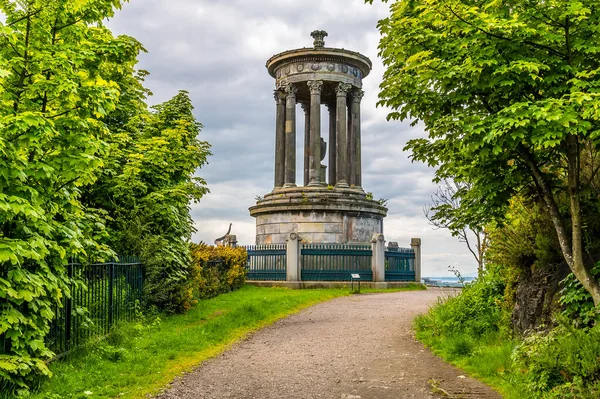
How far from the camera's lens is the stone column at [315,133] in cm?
3066

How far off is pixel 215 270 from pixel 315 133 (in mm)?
11963

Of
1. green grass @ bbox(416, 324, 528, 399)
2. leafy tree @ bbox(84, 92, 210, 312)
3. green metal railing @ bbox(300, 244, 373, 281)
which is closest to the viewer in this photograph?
green grass @ bbox(416, 324, 528, 399)

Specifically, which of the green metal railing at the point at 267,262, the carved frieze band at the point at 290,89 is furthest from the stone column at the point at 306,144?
the green metal railing at the point at 267,262

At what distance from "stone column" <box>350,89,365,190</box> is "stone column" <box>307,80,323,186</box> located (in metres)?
2.65

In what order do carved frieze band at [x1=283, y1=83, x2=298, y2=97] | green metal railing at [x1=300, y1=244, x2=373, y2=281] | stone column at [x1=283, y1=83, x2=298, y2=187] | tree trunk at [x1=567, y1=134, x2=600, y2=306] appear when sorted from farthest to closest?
carved frieze band at [x1=283, y1=83, x2=298, y2=97] < stone column at [x1=283, y1=83, x2=298, y2=187] < green metal railing at [x1=300, y1=244, x2=373, y2=281] < tree trunk at [x1=567, y1=134, x2=600, y2=306]

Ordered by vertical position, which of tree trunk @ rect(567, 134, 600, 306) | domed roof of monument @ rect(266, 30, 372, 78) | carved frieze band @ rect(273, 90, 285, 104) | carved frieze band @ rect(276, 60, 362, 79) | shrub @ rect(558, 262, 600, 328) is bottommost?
shrub @ rect(558, 262, 600, 328)

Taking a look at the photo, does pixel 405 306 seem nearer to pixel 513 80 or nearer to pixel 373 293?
pixel 373 293

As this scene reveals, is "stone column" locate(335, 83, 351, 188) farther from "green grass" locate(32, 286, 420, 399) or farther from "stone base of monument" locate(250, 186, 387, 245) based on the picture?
"green grass" locate(32, 286, 420, 399)

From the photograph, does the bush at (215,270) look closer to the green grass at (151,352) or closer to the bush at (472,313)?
the green grass at (151,352)

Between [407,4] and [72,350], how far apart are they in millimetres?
7693

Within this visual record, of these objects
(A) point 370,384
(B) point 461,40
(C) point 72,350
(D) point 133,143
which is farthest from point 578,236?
(D) point 133,143

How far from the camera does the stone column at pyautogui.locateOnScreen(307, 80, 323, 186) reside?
101 ft

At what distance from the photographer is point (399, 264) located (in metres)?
28.2

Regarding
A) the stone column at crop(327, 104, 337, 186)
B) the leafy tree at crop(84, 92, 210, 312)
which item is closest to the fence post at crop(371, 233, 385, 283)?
the stone column at crop(327, 104, 337, 186)
